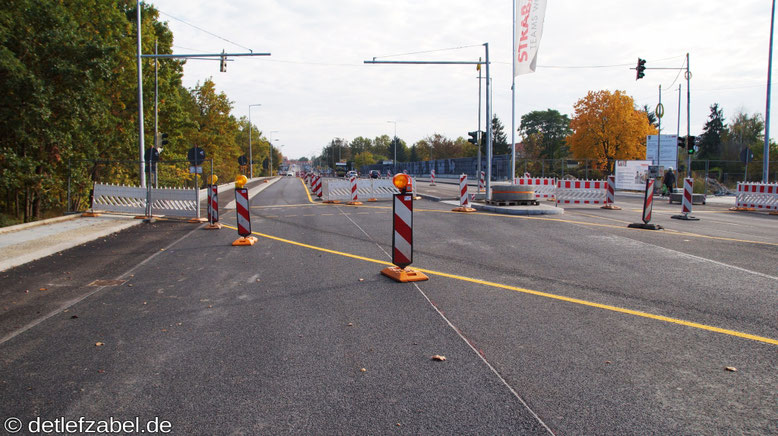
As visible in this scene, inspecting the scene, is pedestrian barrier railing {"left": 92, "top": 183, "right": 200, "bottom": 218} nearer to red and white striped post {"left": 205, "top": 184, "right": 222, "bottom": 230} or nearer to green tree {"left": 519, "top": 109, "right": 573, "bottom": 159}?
red and white striped post {"left": 205, "top": 184, "right": 222, "bottom": 230}

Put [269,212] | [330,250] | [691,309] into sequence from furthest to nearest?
[269,212]
[330,250]
[691,309]

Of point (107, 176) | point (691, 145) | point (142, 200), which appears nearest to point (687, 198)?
point (691, 145)

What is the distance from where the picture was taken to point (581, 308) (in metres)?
5.74

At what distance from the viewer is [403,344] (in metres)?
4.53

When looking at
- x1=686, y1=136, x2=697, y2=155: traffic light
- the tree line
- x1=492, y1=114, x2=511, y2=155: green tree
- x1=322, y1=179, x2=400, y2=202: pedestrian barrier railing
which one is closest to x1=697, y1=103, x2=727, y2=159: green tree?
x1=492, y1=114, x2=511, y2=155: green tree

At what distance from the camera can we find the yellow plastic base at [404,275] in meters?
7.16

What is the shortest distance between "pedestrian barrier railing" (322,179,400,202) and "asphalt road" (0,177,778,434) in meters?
15.0

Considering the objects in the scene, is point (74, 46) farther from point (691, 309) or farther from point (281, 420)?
point (691, 309)

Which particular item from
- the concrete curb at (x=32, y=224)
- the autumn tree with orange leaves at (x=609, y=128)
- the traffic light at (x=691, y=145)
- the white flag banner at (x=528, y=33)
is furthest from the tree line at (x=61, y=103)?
the autumn tree with orange leaves at (x=609, y=128)

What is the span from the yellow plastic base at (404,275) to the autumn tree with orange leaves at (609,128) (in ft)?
157

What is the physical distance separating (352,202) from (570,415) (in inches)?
816

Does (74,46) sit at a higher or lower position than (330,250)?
higher

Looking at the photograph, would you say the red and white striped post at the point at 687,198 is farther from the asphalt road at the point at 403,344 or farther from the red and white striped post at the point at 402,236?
the red and white striped post at the point at 402,236

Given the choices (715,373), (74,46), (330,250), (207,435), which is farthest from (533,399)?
(74,46)
